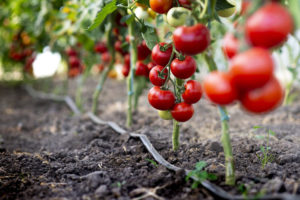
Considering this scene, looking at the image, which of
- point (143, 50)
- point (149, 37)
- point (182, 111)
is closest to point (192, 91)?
point (182, 111)

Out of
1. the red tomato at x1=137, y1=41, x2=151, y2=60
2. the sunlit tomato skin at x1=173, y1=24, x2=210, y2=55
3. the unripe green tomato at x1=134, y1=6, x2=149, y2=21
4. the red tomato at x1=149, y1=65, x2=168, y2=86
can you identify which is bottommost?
the red tomato at x1=149, y1=65, x2=168, y2=86

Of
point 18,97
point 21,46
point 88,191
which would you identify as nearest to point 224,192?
point 88,191

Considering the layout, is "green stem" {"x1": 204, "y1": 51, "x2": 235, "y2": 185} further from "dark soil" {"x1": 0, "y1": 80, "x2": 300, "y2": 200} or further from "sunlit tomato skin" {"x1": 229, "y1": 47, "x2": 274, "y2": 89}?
"sunlit tomato skin" {"x1": 229, "y1": 47, "x2": 274, "y2": 89}

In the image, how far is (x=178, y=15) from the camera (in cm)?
93

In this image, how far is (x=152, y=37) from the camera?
1256mm

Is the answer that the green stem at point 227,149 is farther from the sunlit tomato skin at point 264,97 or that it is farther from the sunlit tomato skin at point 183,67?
the sunlit tomato skin at point 264,97

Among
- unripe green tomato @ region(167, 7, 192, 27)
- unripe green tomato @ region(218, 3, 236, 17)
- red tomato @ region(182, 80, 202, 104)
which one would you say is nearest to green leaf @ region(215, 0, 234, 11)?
unripe green tomato @ region(218, 3, 236, 17)

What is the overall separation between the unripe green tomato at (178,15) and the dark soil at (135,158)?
20.0 inches

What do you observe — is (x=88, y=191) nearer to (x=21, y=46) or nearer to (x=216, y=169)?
(x=216, y=169)

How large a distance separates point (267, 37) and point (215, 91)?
0.17m

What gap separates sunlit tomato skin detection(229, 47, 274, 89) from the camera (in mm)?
645

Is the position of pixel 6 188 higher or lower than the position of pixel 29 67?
lower

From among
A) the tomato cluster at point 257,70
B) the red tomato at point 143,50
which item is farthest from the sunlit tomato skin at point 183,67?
the red tomato at point 143,50

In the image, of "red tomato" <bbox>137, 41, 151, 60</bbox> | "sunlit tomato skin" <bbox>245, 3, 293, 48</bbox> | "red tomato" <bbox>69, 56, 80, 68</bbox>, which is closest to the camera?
"sunlit tomato skin" <bbox>245, 3, 293, 48</bbox>
